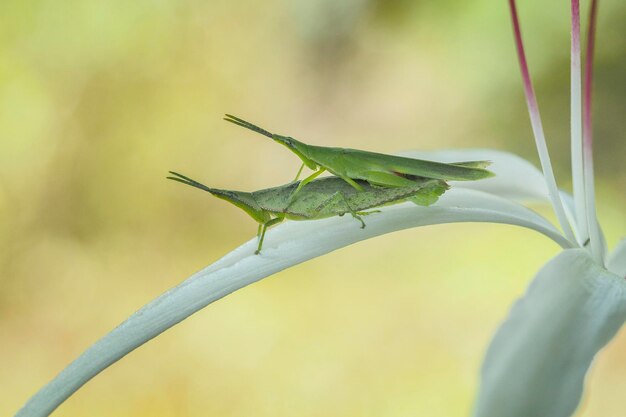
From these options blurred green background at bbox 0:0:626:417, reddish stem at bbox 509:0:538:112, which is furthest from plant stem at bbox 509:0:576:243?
blurred green background at bbox 0:0:626:417

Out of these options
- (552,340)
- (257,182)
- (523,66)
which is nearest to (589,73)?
(523,66)

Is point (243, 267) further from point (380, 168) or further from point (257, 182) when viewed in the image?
point (257, 182)

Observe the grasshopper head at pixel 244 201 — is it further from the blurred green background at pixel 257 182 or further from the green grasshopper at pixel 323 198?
the blurred green background at pixel 257 182

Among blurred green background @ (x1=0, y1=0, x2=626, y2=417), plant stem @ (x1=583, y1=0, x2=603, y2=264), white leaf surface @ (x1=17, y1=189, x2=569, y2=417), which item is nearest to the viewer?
white leaf surface @ (x1=17, y1=189, x2=569, y2=417)

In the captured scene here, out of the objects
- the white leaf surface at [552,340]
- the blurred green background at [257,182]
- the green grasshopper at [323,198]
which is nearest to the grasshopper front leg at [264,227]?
the green grasshopper at [323,198]

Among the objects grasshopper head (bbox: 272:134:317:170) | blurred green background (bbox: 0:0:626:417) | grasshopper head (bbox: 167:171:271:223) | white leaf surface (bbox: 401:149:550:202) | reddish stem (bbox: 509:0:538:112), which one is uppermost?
blurred green background (bbox: 0:0:626:417)

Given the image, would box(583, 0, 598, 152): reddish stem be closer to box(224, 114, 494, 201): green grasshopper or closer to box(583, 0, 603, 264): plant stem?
box(583, 0, 603, 264): plant stem

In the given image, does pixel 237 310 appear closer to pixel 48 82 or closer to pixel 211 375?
pixel 211 375
